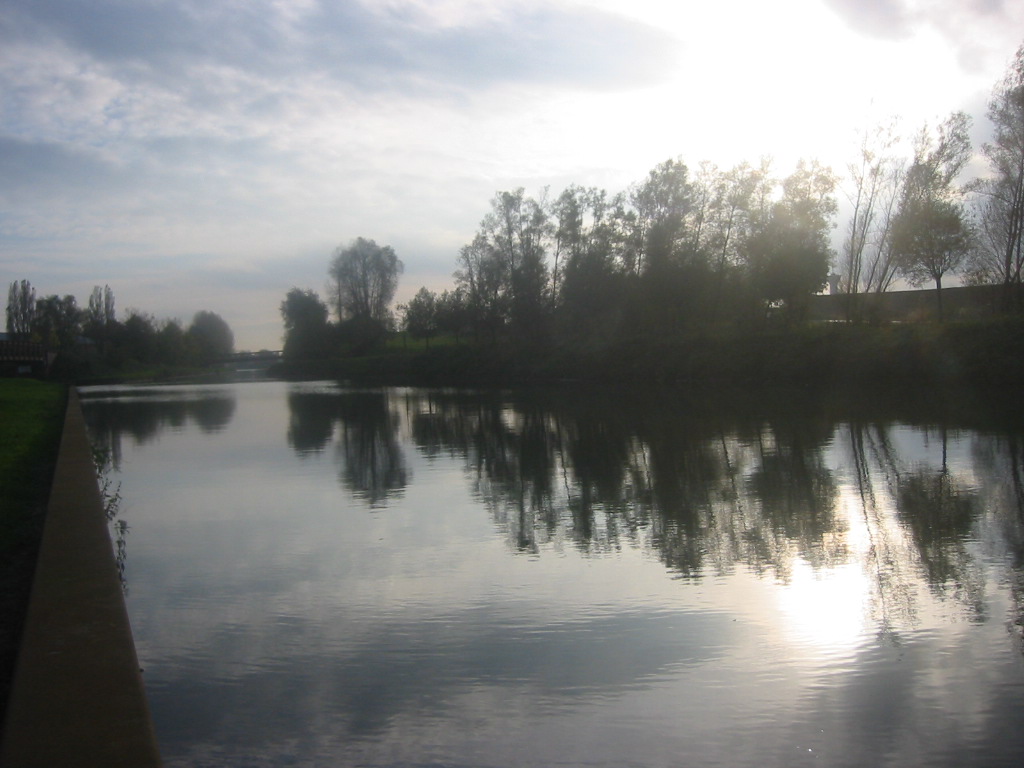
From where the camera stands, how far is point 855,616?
5.27 meters

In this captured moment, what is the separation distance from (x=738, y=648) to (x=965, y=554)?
279 cm

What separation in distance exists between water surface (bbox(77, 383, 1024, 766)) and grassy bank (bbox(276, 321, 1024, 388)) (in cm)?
1756

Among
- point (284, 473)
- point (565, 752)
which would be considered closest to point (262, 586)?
point (565, 752)

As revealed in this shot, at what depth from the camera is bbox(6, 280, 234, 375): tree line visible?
80.0 meters

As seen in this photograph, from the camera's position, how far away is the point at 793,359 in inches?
1391

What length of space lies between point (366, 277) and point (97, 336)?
3107cm

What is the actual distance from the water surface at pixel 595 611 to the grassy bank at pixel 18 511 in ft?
2.35

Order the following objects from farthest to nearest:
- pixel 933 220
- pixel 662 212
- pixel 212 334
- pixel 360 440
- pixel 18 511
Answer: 1. pixel 212 334
2. pixel 662 212
3. pixel 933 220
4. pixel 360 440
5. pixel 18 511

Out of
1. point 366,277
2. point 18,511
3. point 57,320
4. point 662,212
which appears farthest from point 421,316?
point 18,511

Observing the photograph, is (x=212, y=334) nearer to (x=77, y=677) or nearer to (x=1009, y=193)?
(x=1009, y=193)

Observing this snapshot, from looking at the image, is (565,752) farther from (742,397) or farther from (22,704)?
(742,397)

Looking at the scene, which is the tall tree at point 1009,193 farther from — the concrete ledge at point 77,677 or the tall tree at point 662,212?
the concrete ledge at point 77,677

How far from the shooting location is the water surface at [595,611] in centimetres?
379

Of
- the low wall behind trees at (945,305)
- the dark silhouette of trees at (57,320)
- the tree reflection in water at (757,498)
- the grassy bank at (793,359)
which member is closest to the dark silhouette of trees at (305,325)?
the dark silhouette of trees at (57,320)
